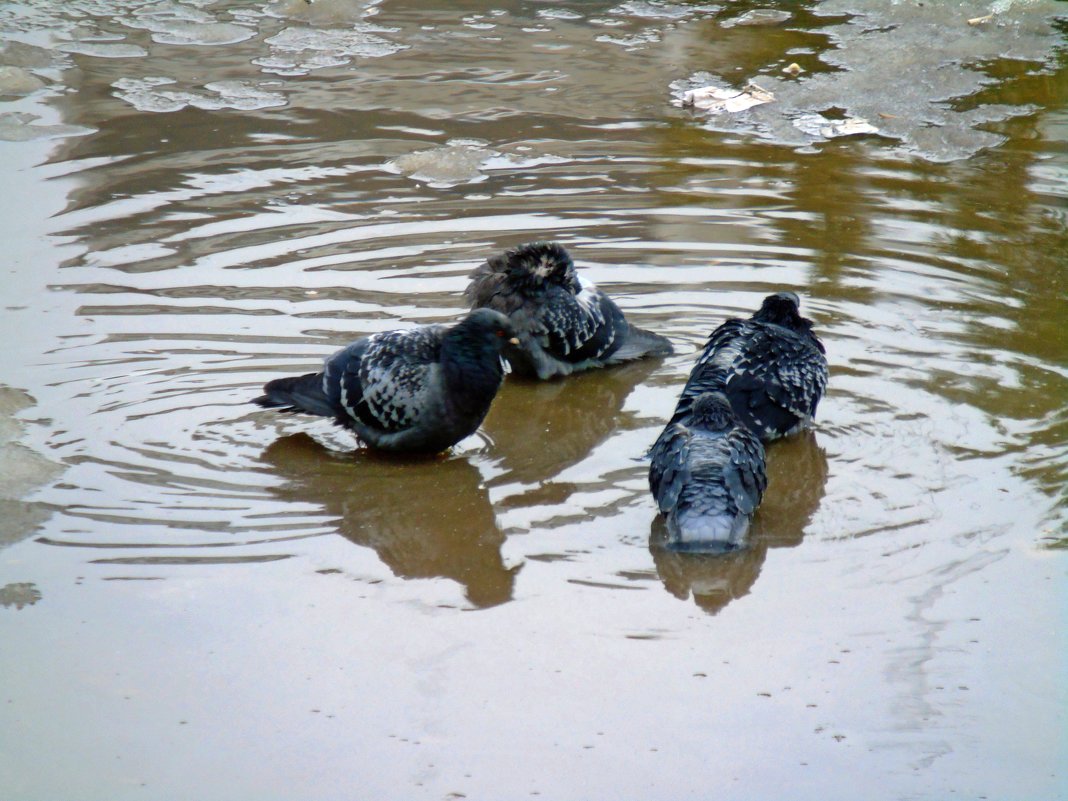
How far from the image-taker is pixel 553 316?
6.67 m

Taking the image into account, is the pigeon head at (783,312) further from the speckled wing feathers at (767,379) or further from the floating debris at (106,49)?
the floating debris at (106,49)

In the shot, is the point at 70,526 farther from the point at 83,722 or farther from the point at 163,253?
the point at 163,253

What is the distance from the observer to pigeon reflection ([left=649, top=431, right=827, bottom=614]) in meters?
4.78

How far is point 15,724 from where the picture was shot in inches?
157

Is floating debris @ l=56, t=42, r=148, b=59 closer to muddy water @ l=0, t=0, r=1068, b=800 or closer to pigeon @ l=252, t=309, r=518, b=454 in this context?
muddy water @ l=0, t=0, r=1068, b=800

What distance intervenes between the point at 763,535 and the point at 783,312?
1458mm

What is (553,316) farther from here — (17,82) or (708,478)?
(17,82)

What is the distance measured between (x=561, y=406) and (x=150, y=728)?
3.08 meters

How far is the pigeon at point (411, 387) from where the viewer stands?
5.64 metres

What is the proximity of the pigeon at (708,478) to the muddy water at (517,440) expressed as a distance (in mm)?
122

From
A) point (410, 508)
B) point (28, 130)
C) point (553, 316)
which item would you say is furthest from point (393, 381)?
point (28, 130)

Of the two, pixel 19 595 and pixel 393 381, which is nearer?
pixel 19 595

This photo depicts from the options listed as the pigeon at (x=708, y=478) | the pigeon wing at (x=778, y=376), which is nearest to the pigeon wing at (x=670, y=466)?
the pigeon at (x=708, y=478)

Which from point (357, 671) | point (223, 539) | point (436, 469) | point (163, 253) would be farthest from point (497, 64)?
point (357, 671)
